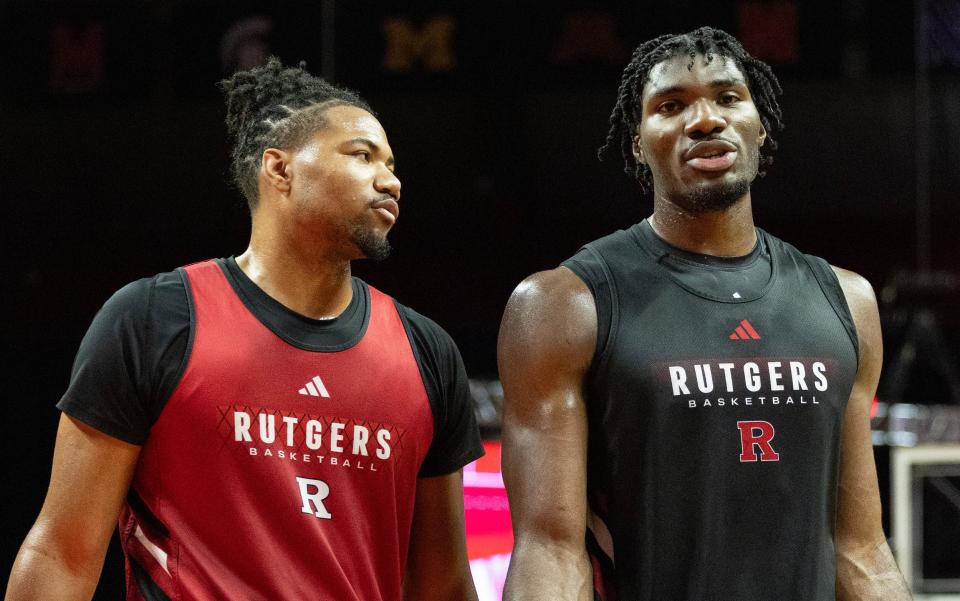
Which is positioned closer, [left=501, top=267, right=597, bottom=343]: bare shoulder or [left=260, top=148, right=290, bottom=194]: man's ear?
[left=501, top=267, right=597, bottom=343]: bare shoulder

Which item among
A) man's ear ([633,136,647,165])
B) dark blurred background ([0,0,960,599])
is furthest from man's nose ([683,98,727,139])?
dark blurred background ([0,0,960,599])

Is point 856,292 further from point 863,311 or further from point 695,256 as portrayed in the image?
point 695,256

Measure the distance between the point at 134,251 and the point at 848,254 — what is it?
153 inches

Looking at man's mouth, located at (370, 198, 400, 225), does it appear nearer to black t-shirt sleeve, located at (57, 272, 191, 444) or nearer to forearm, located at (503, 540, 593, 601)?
black t-shirt sleeve, located at (57, 272, 191, 444)

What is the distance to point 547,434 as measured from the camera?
2090 mm

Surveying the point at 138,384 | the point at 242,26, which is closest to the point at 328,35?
the point at 242,26

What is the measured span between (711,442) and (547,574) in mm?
340

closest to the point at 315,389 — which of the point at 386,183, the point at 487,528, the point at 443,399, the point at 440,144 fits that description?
the point at 443,399

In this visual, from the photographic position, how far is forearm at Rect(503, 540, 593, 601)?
2.01 meters

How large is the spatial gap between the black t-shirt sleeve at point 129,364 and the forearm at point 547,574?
0.62 meters

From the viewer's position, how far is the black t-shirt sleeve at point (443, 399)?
2.29m

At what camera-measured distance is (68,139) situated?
728cm

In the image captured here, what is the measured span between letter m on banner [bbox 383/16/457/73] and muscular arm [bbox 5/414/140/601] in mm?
4885

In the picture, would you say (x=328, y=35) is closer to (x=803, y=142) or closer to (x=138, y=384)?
(x=803, y=142)
